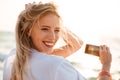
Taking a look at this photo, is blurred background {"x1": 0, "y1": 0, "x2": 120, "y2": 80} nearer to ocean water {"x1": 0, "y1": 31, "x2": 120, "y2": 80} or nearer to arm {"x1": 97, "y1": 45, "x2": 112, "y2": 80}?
ocean water {"x1": 0, "y1": 31, "x2": 120, "y2": 80}

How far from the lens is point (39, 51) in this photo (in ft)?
6.71

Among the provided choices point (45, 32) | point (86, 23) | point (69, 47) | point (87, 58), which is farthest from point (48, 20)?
point (86, 23)

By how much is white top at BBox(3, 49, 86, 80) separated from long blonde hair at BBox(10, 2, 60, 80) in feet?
0.15

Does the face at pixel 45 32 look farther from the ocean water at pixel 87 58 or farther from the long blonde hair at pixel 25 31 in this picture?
the ocean water at pixel 87 58

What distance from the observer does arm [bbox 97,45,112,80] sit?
1.99 metres

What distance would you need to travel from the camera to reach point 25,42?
204 cm

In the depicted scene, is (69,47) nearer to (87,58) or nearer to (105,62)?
(105,62)

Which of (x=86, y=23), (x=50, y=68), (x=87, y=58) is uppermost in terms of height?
(x=86, y=23)

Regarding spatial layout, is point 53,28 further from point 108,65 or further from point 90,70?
point 90,70

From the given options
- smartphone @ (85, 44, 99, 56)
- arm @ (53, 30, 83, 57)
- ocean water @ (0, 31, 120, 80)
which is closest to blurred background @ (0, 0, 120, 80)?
ocean water @ (0, 31, 120, 80)

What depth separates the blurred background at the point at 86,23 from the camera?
198 inches

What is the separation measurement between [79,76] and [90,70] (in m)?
2.75

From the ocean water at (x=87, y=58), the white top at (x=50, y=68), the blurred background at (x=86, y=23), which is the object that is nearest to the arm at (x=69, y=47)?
the white top at (x=50, y=68)

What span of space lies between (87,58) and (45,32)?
3027mm
